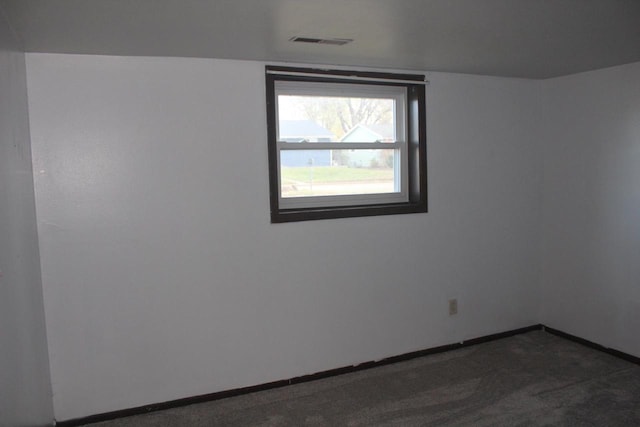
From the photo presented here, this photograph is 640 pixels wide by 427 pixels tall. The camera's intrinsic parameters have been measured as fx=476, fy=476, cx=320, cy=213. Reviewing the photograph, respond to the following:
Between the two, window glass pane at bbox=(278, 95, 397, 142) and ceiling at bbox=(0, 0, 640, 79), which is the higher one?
ceiling at bbox=(0, 0, 640, 79)

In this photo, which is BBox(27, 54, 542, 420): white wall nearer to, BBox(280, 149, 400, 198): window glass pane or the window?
the window

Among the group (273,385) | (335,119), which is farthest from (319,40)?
(273,385)

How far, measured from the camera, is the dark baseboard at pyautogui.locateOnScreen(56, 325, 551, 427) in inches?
110

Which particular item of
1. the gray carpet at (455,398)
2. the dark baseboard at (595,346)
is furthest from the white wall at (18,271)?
the dark baseboard at (595,346)

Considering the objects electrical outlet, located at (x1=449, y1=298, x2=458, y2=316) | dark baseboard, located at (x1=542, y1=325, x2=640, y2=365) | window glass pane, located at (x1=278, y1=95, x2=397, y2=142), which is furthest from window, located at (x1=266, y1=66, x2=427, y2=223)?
dark baseboard, located at (x1=542, y1=325, x2=640, y2=365)

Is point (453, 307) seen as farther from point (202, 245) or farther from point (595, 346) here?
point (202, 245)

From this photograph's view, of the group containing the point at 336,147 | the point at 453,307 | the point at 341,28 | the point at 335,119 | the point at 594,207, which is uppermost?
the point at 341,28

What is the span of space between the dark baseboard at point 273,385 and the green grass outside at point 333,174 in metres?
1.35

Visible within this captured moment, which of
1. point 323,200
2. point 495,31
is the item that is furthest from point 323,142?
point 495,31

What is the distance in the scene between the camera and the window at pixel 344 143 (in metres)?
3.22

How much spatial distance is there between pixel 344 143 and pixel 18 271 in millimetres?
2165

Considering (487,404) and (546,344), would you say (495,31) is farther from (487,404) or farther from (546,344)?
(546,344)

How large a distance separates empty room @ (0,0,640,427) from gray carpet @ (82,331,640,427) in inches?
0.8

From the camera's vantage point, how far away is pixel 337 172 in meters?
3.45
